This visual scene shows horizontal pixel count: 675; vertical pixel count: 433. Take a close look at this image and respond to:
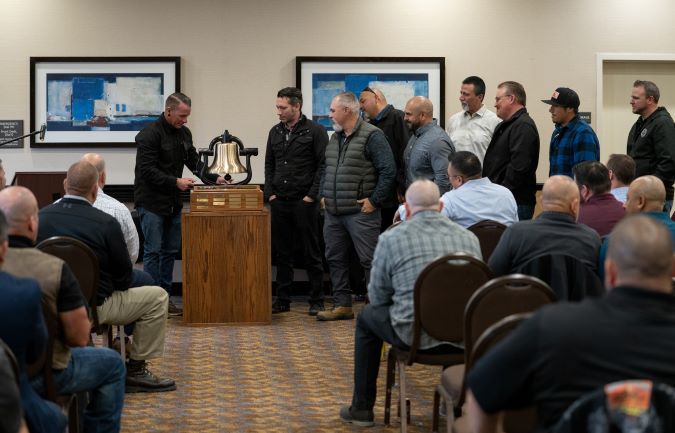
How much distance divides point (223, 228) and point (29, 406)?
4295 millimetres

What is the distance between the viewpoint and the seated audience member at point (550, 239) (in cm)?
397

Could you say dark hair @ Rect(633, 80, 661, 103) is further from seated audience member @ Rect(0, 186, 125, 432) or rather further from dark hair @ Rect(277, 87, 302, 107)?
seated audience member @ Rect(0, 186, 125, 432)

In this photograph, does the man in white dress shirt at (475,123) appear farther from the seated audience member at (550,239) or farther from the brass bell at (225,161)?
the seated audience member at (550,239)

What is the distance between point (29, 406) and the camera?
2871 millimetres

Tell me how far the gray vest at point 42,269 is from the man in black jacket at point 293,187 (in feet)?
14.2

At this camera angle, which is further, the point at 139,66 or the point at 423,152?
the point at 139,66

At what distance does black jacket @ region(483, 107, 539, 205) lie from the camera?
684 cm

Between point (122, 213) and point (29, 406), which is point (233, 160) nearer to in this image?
point (122, 213)

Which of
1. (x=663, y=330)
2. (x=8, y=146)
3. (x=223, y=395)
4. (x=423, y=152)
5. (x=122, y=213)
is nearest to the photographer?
(x=663, y=330)

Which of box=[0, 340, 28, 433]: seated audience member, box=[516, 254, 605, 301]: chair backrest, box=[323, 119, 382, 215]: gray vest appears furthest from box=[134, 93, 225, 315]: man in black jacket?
box=[0, 340, 28, 433]: seated audience member

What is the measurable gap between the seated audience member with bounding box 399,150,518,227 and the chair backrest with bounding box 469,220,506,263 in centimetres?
42

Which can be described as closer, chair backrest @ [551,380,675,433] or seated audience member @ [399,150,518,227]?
chair backrest @ [551,380,675,433]

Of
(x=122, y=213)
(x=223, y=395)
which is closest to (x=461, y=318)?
(x=223, y=395)

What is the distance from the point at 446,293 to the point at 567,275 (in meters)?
0.48
